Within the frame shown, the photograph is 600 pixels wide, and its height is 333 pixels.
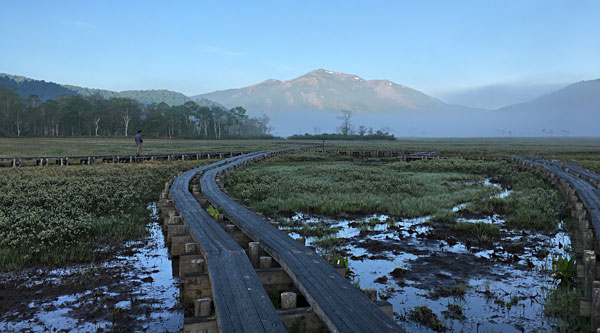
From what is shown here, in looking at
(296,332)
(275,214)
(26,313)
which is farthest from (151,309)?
(275,214)

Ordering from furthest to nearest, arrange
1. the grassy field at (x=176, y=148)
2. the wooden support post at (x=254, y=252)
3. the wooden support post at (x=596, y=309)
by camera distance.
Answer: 1. the grassy field at (x=176, y=148)
2. the wooden support post at (x=254, y=252)
3. the wooden support post at (x=596, y=309)

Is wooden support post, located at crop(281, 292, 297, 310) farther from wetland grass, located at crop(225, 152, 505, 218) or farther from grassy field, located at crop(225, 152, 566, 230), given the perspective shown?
wetland grass, located at crop(225, 152, 505, 218)

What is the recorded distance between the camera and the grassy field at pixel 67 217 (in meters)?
8.09

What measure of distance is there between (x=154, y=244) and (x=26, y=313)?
3.84 metres

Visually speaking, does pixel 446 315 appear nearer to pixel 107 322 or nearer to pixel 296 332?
pixel 296 332

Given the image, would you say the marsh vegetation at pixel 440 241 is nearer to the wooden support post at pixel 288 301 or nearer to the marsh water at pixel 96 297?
the wooden support post at pixel 288 301

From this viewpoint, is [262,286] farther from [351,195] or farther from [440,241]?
[351,195]

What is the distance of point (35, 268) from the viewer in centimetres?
737

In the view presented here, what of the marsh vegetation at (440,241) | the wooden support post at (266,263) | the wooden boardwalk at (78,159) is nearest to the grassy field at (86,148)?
the wooden boardwalk at (78,159)

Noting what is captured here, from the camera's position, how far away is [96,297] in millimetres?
6164

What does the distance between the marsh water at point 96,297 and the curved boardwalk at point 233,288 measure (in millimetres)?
930

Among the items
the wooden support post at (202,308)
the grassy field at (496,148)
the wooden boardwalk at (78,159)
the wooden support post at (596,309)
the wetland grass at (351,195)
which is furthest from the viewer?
the grassy field at (496,148)

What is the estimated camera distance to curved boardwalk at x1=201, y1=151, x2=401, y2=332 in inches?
154

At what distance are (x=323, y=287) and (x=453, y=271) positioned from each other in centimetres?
396
